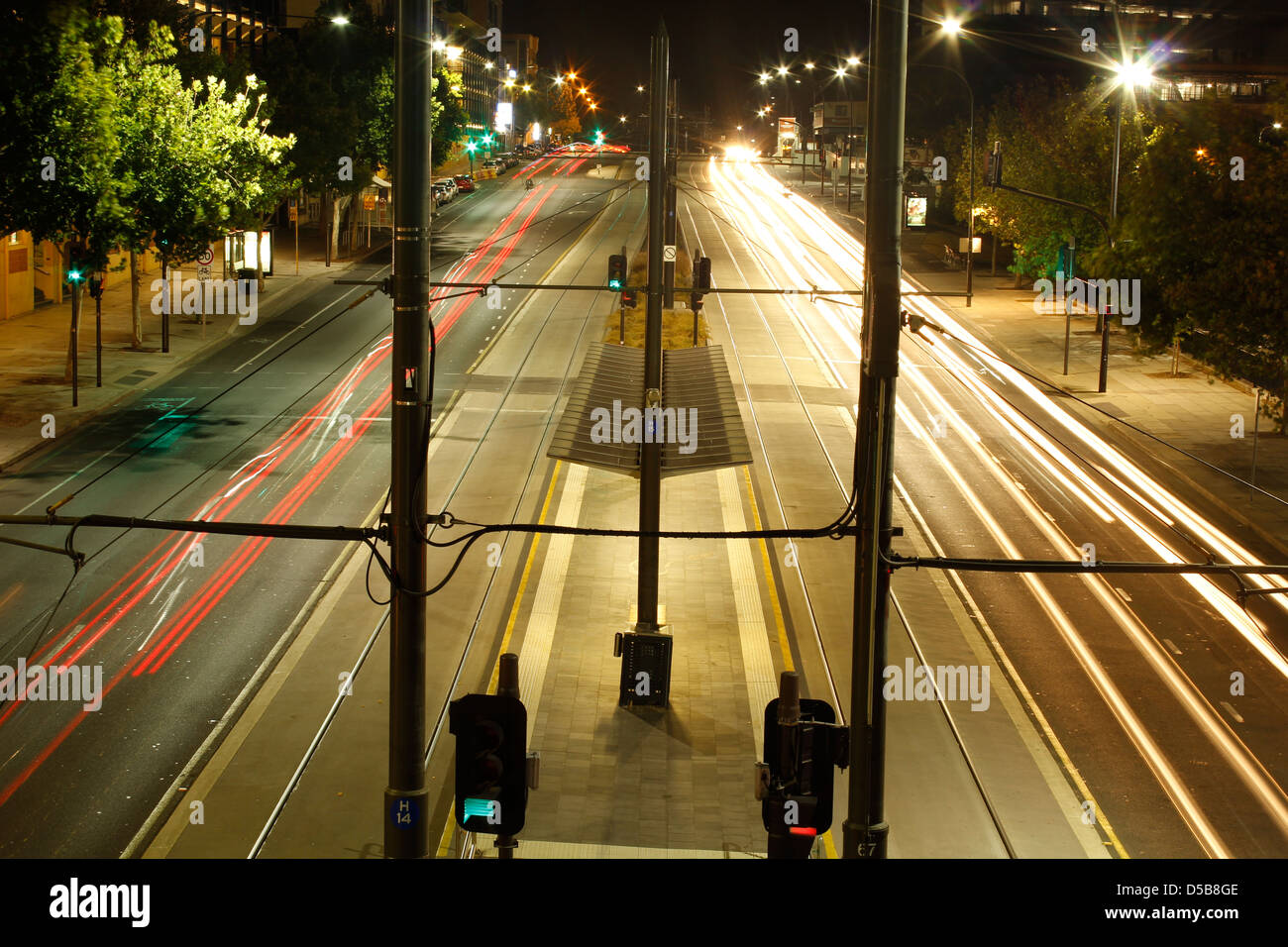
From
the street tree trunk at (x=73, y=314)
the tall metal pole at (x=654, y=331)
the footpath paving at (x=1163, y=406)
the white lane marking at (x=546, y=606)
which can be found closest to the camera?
the tall metal pole at (x=654, y=331)

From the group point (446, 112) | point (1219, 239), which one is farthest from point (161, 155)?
point (446, 112)

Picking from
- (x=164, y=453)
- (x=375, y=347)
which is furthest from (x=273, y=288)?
(x=164, y=453)

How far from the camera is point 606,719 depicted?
16.2m

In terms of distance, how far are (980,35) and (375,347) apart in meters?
73.7

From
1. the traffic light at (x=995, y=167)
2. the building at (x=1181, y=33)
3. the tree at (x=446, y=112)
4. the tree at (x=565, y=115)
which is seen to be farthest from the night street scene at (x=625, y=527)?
the tree at (x=565, y=115)

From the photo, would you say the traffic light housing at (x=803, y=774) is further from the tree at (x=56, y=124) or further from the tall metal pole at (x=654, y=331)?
the tree at (x=56, y=124)

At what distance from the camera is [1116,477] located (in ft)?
92.1

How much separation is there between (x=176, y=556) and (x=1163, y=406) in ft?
79.6

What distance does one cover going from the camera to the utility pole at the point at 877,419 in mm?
8805

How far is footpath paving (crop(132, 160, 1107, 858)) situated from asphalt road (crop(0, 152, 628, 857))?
774 mm

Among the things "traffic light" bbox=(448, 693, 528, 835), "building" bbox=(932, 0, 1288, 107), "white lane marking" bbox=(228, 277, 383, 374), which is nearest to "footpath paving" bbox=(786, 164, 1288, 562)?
"traffic light" bbox=(448, 693, 528, 835)

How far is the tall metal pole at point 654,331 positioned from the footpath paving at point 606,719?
4.70 feet

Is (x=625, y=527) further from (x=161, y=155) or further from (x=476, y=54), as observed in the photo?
(x=476, y=54)

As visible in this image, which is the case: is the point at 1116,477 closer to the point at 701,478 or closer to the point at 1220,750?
the point at 701,478
